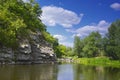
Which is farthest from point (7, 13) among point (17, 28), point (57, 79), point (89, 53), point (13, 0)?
point (89, 53)

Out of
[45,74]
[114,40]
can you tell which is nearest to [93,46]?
[114,40]

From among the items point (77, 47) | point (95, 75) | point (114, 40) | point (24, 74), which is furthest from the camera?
point (77, 47)

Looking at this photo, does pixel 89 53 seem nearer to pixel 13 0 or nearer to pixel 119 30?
pixel 119 30

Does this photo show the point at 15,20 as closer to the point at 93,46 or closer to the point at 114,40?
the point at 114,40

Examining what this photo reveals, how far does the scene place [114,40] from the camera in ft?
401

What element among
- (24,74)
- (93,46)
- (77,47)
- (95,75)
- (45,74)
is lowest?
(95,75)

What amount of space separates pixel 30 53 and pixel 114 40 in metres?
56.2

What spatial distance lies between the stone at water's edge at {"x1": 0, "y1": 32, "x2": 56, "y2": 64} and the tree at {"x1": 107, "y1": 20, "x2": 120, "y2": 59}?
33.1 metres

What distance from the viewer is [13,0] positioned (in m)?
85.1

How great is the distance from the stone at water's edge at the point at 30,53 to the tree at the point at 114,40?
33.1 meters

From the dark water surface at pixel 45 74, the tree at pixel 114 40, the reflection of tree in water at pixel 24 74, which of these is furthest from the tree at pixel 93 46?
the reflection of tree in water at pixel 24 74

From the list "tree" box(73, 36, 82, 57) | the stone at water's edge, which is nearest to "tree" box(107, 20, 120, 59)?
the stone at water's edge

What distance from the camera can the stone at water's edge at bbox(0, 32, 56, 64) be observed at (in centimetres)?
6726

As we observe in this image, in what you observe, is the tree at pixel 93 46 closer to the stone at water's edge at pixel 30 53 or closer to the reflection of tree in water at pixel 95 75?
the stone at water's edge at pixel 30 53
